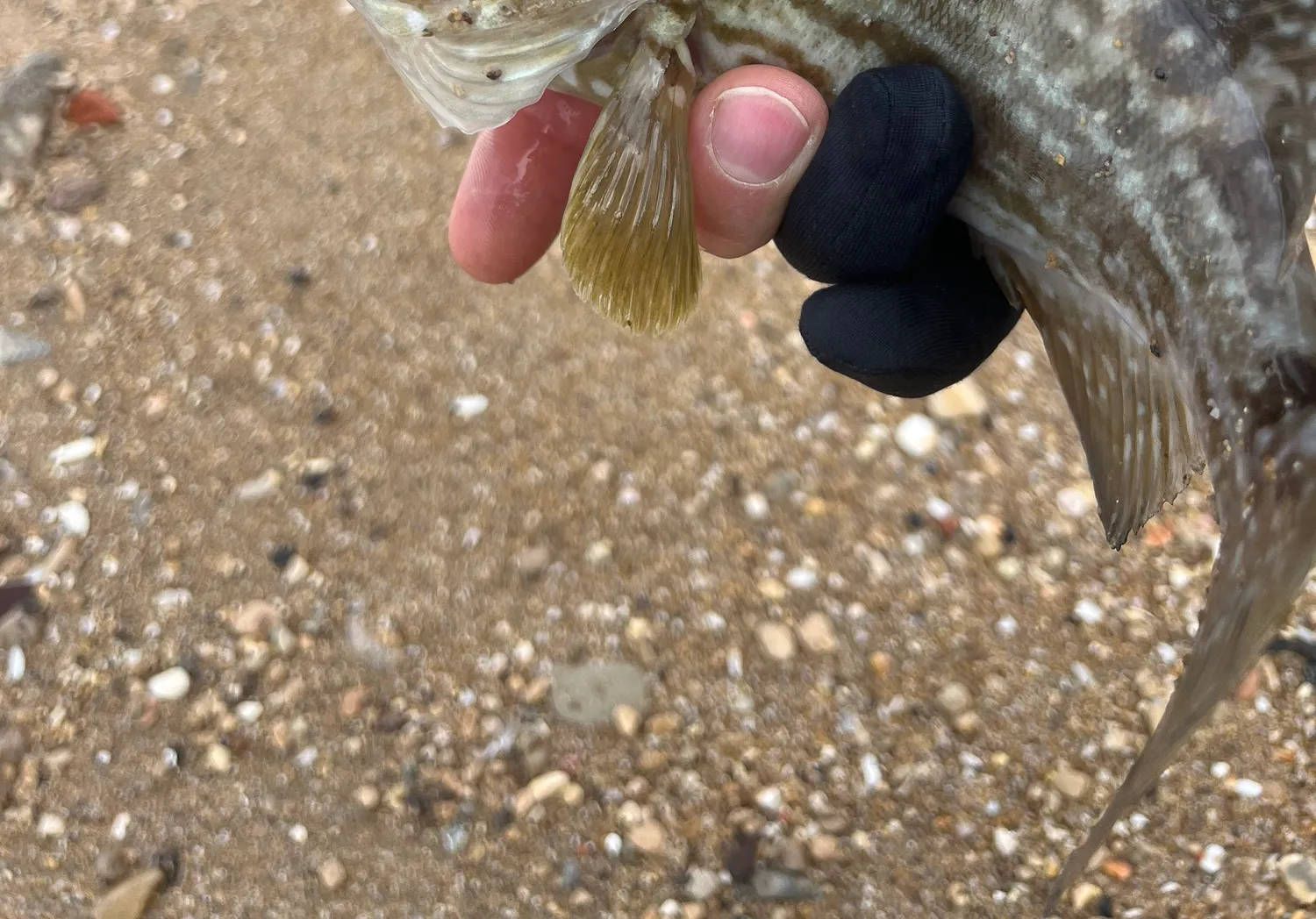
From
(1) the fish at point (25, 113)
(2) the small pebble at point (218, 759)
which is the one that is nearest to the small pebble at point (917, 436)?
(2) the small pebble at point (218, 759)

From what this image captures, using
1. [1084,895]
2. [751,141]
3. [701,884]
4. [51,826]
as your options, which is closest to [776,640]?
[701,884]

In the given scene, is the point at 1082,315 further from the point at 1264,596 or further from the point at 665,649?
the point at 665,649

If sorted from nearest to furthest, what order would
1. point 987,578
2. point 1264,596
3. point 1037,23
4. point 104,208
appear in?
point 1264,596 → point 1037,23 → point 987,578 → point 104,208

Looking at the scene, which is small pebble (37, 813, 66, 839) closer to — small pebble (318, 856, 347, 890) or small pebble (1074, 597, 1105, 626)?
small pebble (318, 856, 347, 890)

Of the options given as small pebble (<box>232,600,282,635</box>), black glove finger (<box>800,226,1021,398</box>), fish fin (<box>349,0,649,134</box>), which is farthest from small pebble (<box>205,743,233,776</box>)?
black glove finger (<box>800,226,1021,398</box>)

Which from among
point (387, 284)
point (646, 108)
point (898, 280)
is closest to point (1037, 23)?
point (898, 280)

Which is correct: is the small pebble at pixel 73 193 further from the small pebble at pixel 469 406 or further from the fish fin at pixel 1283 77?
the fish fin at pixel 1283 77

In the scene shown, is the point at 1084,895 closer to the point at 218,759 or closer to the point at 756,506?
the point at 756,506
